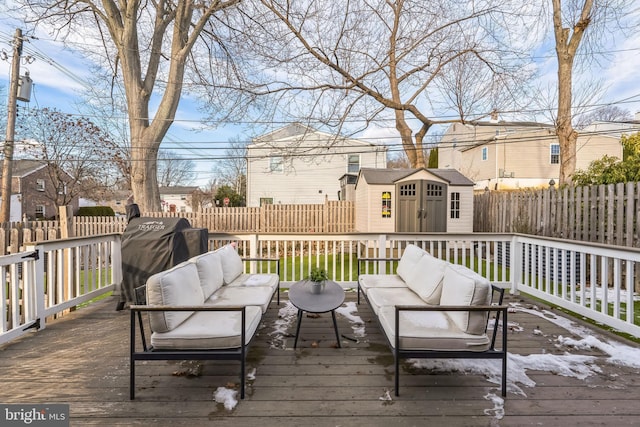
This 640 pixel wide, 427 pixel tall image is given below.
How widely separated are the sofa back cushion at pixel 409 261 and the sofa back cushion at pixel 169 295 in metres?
2.33

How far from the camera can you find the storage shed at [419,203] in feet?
32.2

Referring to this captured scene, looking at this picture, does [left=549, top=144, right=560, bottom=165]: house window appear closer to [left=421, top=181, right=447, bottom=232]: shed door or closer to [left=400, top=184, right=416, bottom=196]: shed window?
[left=421, top=181, right=447, bottom=232]: shed door

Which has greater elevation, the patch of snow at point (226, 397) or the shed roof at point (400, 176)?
the shed roof at point (400, 176)

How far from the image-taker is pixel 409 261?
3.72 meters

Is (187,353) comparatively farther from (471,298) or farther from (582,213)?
(582,213)

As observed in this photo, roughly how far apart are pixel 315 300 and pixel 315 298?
1.9 inches

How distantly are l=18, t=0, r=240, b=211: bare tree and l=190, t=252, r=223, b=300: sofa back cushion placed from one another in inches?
216

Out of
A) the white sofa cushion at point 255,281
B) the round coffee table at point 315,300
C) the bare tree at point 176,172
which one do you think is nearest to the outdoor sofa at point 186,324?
the round coffee table at point 315,300

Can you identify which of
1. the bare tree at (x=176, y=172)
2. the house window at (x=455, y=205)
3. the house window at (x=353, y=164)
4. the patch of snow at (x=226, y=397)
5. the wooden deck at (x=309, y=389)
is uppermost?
the bare tree at (x=176, y=172)

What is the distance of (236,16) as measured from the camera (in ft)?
29.2

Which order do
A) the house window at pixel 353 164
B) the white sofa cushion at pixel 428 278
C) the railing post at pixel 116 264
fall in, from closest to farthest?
the white sofa cushion at pixel 428 278, the railing post at pixel 116 264, the house window at pixel 353 164

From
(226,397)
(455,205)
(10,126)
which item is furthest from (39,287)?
(455,205)

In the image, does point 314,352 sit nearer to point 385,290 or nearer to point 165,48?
point 385,290

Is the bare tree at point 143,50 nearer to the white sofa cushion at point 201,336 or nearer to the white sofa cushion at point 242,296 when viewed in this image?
the white sofa cushion at point 242,296
